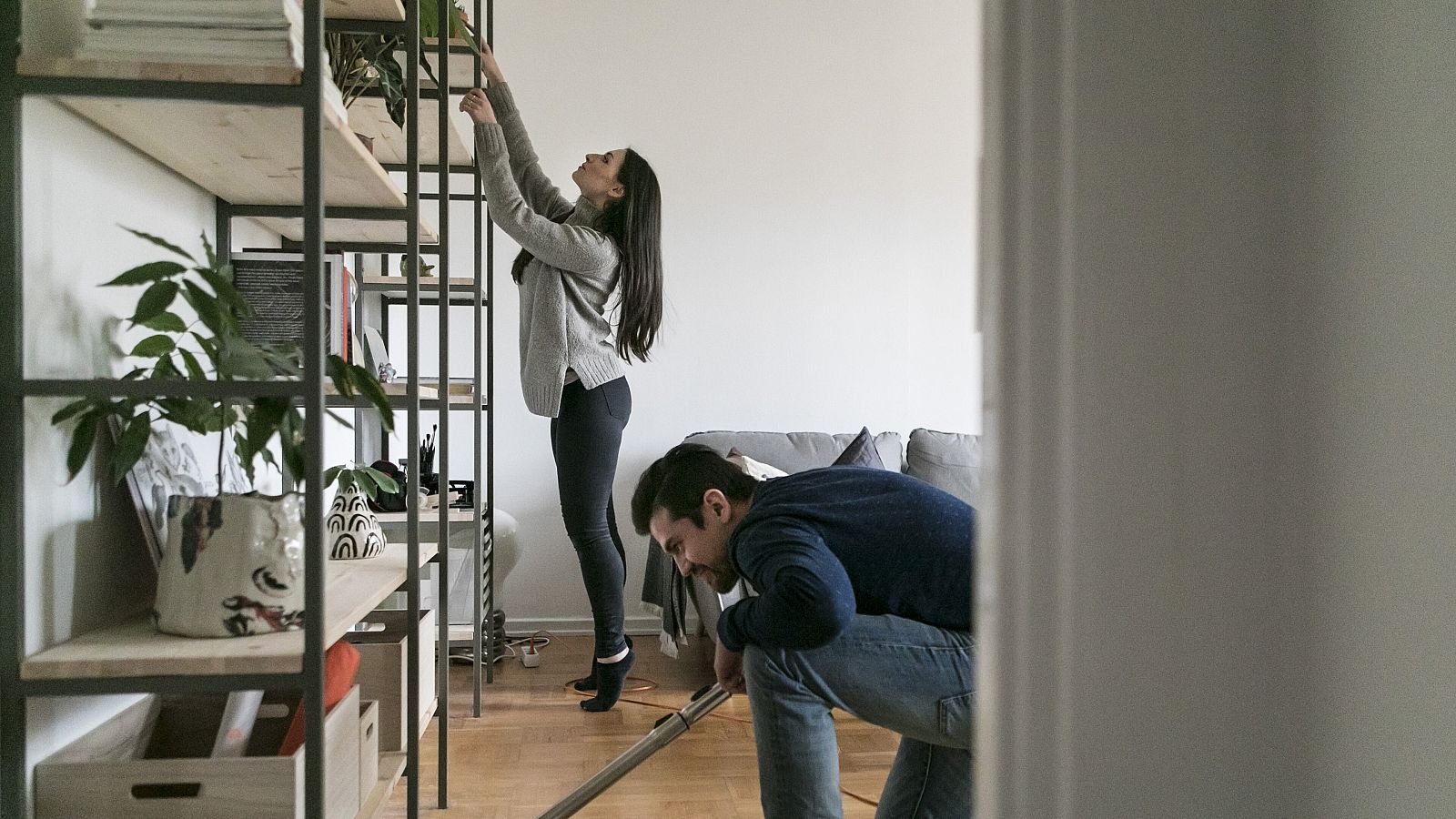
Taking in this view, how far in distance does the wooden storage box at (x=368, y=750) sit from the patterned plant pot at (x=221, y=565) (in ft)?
1.07

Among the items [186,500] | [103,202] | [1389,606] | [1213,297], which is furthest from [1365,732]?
[103,202]

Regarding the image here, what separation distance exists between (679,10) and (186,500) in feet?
10.4

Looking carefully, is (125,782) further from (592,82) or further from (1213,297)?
(592,82)

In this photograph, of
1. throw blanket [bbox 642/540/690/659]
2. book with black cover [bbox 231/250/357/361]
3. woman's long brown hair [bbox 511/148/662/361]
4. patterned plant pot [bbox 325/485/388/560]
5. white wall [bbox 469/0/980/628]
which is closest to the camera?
book with black cover [bbox 231/250/357/361]

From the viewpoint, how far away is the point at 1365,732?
41cm

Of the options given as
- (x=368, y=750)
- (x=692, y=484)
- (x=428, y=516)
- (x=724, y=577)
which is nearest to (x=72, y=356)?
(x=368, y=750)

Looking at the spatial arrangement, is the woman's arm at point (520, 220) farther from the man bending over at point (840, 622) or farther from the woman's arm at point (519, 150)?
the man bending over at point (840, 622)

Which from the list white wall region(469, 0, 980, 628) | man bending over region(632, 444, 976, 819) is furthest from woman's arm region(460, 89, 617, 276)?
white wall region(469, 0, 980, 628)

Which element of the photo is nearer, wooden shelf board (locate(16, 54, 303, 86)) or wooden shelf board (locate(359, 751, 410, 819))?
wooden shelf board (locate(16, 54, 303, 86))

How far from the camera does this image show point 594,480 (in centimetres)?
256

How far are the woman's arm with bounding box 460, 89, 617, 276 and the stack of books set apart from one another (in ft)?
4.19

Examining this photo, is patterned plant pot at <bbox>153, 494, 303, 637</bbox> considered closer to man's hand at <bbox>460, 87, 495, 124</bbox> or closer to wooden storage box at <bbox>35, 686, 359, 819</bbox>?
wooden storage box at <bbox>35, 686, 359, 819</bbox>

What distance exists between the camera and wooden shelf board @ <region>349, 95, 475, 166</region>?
1.97m

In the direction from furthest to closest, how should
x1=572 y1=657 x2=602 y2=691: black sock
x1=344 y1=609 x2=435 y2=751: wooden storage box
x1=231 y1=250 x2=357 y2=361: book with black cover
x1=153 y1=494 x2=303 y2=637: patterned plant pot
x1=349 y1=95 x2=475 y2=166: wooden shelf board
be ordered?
x1=572 y1=657 x2=602 y2=691: black sock
x1=349 y1=95 x2=475 y2=166: wooden shelf board
x1=344 y1=609 x2=435 y2=751: wooden storage box
x1=231 y1=250 x2=357 y2=361: book with black cover
x1=153 y1=494 x2=303 y2=637: patterned plant pot
